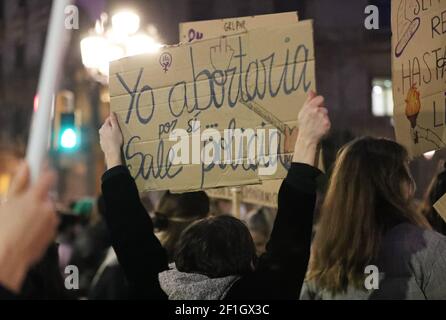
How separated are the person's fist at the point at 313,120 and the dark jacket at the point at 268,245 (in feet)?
0.34

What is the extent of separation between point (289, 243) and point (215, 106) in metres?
0.56

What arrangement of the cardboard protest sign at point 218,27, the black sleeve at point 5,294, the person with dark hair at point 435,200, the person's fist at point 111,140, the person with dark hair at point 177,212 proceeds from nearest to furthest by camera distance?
the black sleeve at point 5,294 < the person's fist at point 111,140 < the cardboard protest sign at point 218,27 < the person with dark hair at point 177,212 < the person with dark hair at point 435,200

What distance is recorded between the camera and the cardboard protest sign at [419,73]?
2418 mm

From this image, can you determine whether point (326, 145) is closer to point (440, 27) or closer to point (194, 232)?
point (440, 27)

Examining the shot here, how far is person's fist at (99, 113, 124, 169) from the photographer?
2.36 m

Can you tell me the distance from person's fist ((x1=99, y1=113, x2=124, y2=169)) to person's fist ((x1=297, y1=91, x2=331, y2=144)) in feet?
2.06

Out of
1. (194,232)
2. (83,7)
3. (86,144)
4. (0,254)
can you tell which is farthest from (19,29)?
(86,144)

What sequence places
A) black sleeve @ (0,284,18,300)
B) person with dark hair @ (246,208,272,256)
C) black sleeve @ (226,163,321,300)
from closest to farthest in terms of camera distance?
black sleeve @ (0,284,18,300), black sleeve @ (226,163,321,300), person with dark hair @ (246,208,272,256)

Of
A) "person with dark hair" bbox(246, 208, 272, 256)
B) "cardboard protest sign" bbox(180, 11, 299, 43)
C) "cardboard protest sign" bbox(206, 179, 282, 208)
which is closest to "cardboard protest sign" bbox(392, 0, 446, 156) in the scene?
"cardboard protest sign" bbox(180, 11, 299, 43)

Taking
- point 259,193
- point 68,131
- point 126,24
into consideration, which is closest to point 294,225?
point 259,193

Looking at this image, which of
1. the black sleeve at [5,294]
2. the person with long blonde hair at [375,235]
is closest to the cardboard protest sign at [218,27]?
the person with long blonde hair at [375,235]

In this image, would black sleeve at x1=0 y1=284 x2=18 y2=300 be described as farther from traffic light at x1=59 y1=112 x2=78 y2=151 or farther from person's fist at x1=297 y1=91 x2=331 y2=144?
traffic light at x1=59 y1=112 x2=78 y2=151

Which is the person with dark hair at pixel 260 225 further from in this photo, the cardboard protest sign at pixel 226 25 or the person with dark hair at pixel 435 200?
the cardboard protest sign at pixel 226 25
